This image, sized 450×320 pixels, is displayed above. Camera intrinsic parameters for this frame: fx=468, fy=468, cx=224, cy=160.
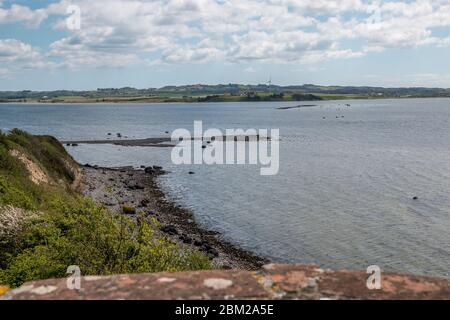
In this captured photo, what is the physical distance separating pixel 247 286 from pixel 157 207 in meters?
50.6

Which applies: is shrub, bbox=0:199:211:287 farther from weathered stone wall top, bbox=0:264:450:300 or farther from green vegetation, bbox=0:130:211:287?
weathered stone wall top, bbox=0:264:450:300

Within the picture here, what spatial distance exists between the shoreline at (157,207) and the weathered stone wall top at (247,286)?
2069 cm

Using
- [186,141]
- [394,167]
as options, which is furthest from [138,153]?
[394,167]

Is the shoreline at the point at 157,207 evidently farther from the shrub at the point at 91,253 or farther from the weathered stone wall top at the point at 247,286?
the weathered stone wall top at the point at 247,286

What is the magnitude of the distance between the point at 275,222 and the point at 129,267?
29597mm

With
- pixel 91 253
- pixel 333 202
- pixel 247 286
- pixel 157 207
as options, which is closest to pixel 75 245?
pixel 91 253

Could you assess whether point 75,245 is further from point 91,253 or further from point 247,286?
point 247,286

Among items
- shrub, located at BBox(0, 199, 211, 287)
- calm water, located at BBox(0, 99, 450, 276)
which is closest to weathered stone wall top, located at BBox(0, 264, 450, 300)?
shrub, located at BBox(0, 199, 211, 287)

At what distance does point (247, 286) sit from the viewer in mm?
4980

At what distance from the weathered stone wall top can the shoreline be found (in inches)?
815

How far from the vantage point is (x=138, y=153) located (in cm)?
10162

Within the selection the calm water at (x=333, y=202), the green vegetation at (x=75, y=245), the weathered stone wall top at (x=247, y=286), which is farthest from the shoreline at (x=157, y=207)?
the weathered stone wall top at (x=247, y=286)

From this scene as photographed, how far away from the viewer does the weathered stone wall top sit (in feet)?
15.8
